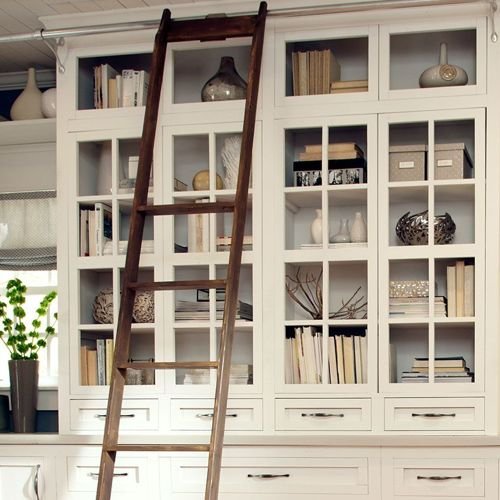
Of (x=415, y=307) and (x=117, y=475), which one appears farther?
(x=117, y=475)

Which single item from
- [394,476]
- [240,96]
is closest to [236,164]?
[240,96]

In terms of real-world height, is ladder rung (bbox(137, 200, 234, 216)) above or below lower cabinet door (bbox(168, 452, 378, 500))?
above

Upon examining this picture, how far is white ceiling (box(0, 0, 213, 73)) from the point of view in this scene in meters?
4.35

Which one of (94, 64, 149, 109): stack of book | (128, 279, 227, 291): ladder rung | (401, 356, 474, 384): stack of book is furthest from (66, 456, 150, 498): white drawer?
(94, 64, 149, 109): stack of book

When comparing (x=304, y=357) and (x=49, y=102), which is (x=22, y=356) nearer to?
(x=49, y=102)

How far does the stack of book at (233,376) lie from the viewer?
423cm

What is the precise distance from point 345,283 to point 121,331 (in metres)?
1.11

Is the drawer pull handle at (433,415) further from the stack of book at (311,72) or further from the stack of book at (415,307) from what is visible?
the stack of book at (311,72)

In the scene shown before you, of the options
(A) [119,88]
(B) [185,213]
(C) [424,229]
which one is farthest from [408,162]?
(A) [119,88]

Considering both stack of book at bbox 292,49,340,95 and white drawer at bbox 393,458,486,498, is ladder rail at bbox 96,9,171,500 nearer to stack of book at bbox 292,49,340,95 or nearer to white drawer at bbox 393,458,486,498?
stack of book at bbox 292,49,340,95

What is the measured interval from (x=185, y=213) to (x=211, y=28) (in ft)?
2.72

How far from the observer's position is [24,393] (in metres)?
4.61

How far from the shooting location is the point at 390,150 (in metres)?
4.16

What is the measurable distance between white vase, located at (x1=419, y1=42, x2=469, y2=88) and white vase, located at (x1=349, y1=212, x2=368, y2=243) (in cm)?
63
